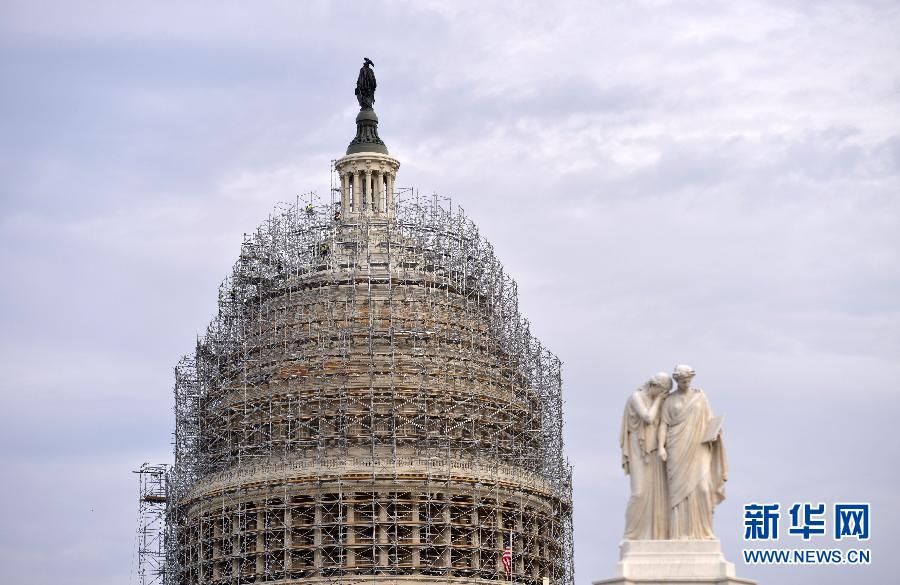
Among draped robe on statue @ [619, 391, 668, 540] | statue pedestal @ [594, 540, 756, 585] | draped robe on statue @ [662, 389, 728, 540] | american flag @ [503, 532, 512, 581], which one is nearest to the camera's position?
statue pedestal @ [594, 540, 756, 585]

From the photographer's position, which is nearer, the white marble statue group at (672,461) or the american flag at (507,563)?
the white marble statue group at (672,461)

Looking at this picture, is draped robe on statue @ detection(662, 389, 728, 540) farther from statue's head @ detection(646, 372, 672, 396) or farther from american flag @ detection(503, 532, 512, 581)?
american flag @ detection(503, 532, 512, 581)

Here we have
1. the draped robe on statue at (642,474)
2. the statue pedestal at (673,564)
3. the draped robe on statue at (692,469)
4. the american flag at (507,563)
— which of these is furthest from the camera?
the american flag at (507,563)

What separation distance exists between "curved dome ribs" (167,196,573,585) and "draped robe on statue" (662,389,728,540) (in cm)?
8651

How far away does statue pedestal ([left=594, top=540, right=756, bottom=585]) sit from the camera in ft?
113

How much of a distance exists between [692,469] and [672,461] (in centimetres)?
38

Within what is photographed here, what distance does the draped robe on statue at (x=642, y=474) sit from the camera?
35625mm

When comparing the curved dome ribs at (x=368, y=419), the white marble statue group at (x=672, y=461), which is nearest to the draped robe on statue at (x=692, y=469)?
the white marble statue group at (x=672, y=461)

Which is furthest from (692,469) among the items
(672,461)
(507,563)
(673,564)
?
(507,563)

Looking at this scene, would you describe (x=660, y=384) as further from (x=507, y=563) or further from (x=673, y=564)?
(x=507, y=563)

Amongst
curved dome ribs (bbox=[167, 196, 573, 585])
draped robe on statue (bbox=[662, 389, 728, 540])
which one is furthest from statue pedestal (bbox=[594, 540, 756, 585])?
curved dome ribs (bbox=[167, 196, 573, 585])

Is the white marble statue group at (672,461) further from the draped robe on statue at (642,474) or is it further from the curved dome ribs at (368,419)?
the curved dome ribs at (368,419)

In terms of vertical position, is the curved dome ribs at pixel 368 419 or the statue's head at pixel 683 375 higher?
the curved dome ribs at pixel 368 419

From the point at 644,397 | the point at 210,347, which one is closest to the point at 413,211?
the point at 210,347
